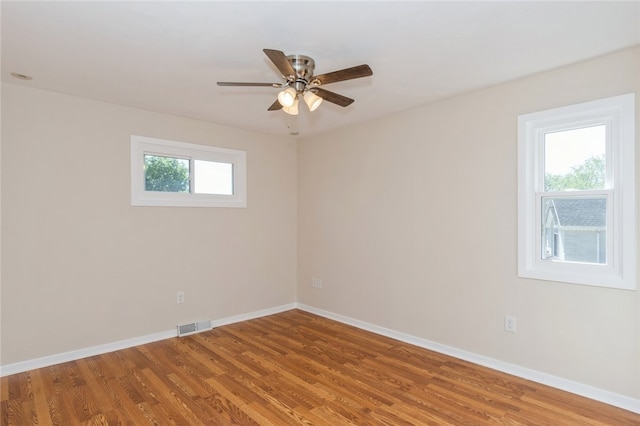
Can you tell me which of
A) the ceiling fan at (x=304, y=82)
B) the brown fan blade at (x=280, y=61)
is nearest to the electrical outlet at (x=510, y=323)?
the ceiling fan at (x=304, y=82)

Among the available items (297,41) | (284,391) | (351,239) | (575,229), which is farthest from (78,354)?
(575,229)

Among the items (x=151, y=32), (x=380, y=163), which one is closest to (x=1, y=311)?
(x=151, y=32)

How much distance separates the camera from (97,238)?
3336mm

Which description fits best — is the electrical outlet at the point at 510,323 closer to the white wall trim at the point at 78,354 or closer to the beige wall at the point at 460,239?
the beige wall at the point at 460,239

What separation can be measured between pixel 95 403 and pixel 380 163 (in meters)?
3.32

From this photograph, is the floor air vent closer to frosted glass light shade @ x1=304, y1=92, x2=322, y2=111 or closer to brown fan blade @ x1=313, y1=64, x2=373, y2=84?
frosted glass light shade @ x1=304, y1=92, x2=322, y2=111

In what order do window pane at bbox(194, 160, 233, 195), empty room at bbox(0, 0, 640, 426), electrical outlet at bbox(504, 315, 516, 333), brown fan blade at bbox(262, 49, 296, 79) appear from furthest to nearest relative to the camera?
window pane at bbox(194, 160, 233, 195) → electrical outlet at bbox(504, 315, 516, 333) → empty room at bbox(0, 0, 640, 426) → brown fan blade at bbox(262, 49, 296, 79)

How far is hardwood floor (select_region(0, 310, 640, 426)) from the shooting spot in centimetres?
226

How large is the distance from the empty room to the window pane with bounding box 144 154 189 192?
3 centimetres

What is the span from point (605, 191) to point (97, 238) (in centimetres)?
430

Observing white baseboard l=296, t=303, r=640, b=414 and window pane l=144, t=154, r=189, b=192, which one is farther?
window pane l=144, t=154, r=189, b=192

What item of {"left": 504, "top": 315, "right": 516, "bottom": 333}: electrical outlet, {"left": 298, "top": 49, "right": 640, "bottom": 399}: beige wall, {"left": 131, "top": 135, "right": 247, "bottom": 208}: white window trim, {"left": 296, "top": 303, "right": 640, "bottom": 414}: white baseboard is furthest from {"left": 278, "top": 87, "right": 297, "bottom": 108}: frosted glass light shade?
{"left": 296, "top": 303, "right": 640, "bottom": 414}: white baseboard

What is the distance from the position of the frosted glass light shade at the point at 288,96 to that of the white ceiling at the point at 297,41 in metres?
0.31

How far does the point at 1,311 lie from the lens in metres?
2.87
